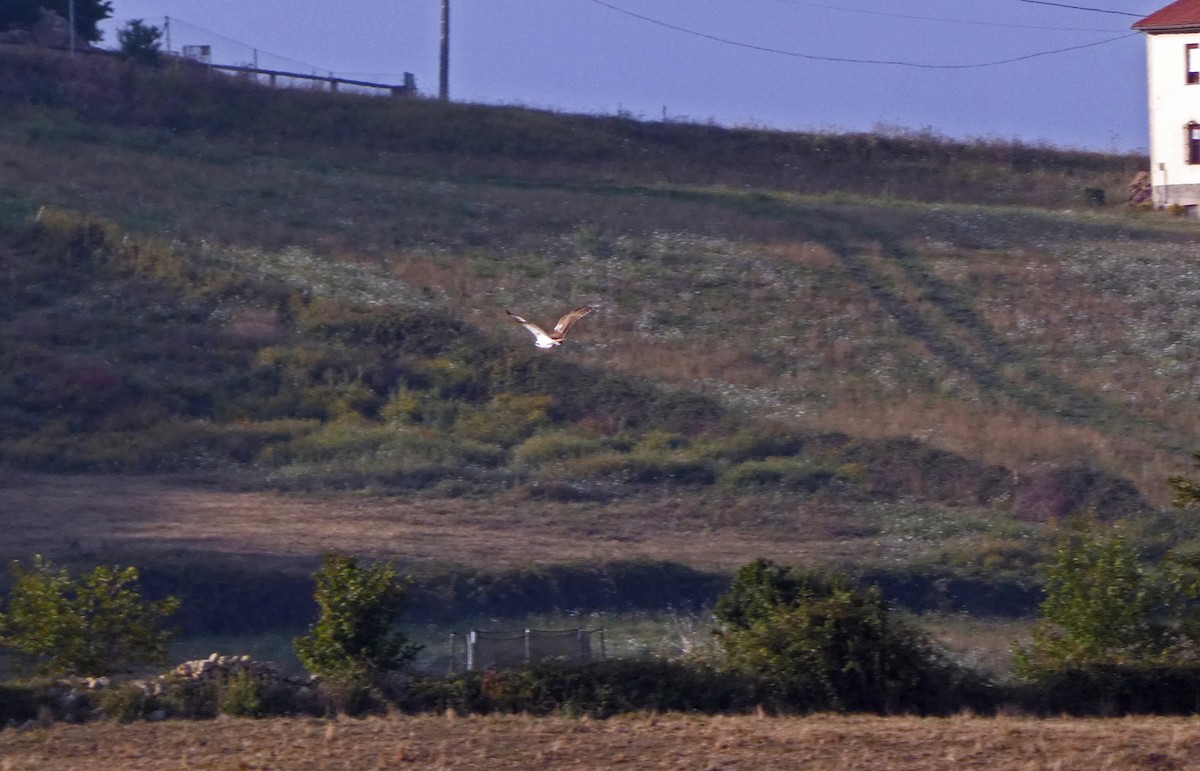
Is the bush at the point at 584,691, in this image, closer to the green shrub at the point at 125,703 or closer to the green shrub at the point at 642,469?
the green shrub at the point at 125,703

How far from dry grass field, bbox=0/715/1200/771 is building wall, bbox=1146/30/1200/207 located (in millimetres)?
39242

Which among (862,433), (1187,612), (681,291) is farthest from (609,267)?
(1187,612)

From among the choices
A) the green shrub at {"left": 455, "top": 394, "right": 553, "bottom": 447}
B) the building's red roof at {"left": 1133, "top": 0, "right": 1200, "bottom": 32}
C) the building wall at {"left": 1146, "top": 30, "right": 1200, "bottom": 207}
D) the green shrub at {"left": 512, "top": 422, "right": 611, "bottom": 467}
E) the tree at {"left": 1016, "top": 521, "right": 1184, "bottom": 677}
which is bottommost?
the tree at {"left": 1016, "top": 521, "right": 1184, "bottom": 677}

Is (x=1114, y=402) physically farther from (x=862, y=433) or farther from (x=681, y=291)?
(x=681, y=291)

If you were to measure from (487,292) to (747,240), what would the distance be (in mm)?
8504

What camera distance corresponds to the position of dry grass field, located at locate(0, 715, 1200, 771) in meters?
10.2

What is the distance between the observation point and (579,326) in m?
33.9

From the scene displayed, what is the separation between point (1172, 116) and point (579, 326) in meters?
24.8

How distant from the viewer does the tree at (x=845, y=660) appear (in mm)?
13109

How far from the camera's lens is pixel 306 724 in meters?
11.9

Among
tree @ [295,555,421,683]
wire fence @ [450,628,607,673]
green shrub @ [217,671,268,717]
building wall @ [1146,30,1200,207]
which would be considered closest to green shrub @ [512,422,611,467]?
wire fence @ [450,628,607,673]

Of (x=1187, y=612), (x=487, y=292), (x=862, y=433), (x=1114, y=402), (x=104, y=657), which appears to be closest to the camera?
(x=104, y=657)

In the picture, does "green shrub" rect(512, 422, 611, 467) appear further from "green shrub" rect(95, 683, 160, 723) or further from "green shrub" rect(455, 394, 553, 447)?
"green shrub" rect(95, 683, 160, 723)

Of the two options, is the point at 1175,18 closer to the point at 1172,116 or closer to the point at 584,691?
the point at 1172,116
